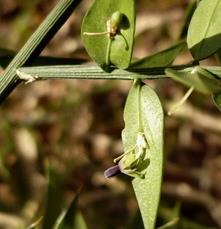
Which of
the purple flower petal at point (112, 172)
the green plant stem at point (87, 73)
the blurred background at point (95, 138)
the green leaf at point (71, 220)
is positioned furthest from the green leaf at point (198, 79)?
the blurred background at point (95, 138)

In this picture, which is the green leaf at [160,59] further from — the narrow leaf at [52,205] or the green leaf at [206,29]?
the narrow leaf at [52,205]

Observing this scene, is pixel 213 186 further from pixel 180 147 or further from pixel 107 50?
pixel 107 50

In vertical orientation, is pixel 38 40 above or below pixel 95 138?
above

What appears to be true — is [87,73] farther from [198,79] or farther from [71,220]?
[71,220]

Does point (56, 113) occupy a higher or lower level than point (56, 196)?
Answer: higher

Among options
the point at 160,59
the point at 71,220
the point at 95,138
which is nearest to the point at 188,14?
the point at 160,59

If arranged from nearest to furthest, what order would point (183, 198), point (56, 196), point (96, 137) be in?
point (56, 196)
point (183, 198)
point (96, 137)

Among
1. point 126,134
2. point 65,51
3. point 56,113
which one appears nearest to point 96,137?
point 56,113
